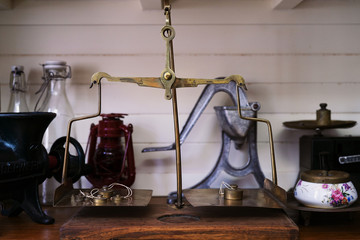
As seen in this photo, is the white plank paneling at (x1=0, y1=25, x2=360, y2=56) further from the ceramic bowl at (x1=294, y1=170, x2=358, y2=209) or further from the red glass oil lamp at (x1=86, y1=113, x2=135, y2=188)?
the ceramic bowl at (x1=294, y1=170, x2=358, y2=209)

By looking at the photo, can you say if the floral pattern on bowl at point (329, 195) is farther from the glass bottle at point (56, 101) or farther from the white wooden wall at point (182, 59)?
the glass bottle at point (56, 101)

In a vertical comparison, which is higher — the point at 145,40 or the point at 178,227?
the point at 145,40

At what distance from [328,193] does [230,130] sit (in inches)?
13.3

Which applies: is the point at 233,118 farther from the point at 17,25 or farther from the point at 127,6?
the point at 17,25

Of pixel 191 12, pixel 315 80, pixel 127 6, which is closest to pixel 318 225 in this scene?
pixel 315 80

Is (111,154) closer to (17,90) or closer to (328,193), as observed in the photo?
(17,90)

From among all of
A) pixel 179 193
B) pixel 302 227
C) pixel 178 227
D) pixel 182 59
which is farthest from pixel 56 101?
pixel 302 227

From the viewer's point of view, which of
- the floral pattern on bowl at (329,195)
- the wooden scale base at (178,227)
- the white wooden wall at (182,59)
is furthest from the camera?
the white wooden wall at (182,59)

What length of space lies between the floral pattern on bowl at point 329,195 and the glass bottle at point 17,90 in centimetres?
81

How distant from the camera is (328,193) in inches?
34.3

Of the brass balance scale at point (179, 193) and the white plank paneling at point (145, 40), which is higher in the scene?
the white plank paneling at point (145, 40)

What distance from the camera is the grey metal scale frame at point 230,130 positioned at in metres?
1.12

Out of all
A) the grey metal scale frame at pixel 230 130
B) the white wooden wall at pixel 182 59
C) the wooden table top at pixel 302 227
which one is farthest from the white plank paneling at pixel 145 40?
the wooden table top at pixel 302 227

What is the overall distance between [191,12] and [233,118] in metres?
0.36
